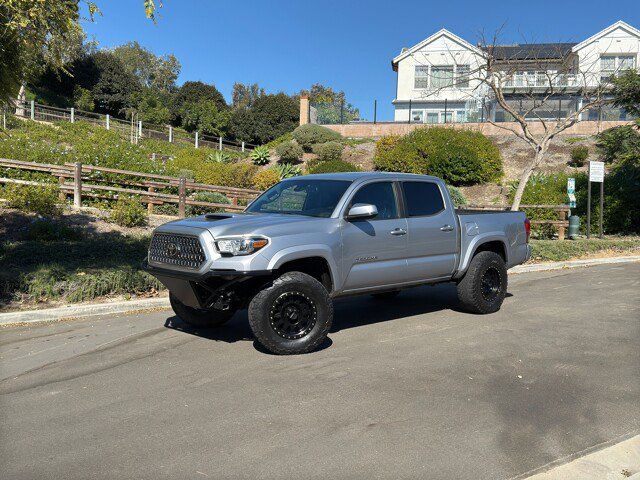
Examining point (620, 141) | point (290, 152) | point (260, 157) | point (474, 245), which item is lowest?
point (474, 245)

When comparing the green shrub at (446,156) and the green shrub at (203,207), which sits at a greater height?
the green shrub at (446,156)

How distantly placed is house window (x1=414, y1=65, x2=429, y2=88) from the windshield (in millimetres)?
40569

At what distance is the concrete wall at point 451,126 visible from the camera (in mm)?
33031

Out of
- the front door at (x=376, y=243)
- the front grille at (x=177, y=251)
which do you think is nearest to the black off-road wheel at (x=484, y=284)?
the front door at (x=376, y=243)

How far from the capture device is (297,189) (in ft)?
24.0

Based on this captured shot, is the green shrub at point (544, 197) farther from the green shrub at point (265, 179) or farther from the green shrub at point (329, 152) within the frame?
the green shrub at point (265, 179)

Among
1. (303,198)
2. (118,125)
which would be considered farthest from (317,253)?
(118,125)

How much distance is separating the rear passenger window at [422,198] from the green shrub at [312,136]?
2583 cm

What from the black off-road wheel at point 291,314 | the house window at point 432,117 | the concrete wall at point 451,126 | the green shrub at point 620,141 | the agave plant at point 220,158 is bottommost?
the black off-road wheel at point 291,314

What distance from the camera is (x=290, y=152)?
103 ft

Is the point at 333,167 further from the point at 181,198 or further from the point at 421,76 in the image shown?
the point at 421,76

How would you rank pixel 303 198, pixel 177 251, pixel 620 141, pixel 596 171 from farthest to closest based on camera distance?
pixel 620 141, pixel 596 171, pixel 303 198, pixel 177 251

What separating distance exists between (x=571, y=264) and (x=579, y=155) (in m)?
16.7

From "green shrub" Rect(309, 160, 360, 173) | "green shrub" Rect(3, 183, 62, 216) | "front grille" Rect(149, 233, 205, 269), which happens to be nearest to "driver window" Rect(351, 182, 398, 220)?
"front grille" Rect(149, 233, 205, 269)
